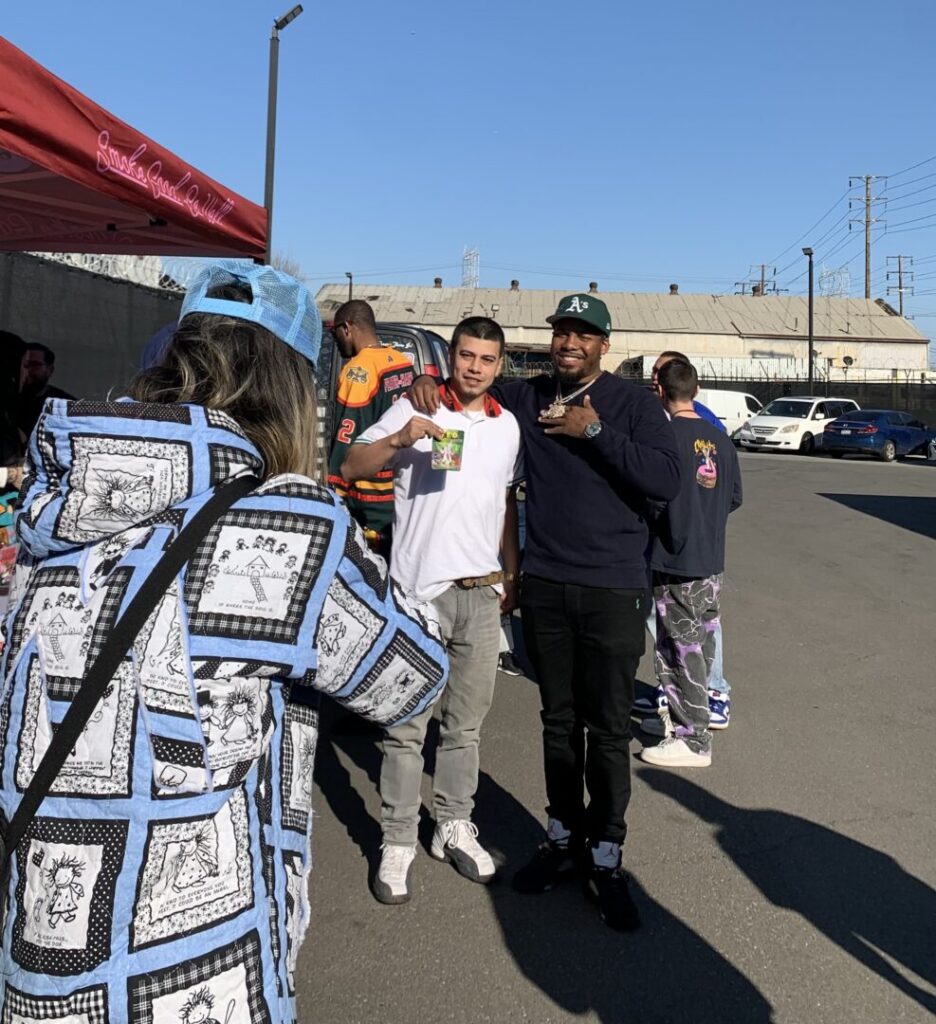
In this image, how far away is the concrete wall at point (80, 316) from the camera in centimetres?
942

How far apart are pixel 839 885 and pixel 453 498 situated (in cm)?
209

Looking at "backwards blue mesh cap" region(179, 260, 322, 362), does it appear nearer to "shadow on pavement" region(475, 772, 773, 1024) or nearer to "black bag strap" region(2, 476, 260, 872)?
"black bag strap" region(2, 476, 260, 872)

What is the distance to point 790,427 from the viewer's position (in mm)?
28875

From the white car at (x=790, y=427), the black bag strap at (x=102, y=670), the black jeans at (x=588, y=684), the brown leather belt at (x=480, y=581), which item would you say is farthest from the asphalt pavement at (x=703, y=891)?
the white car at (x=790, y=427)

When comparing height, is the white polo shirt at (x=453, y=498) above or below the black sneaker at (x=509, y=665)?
above

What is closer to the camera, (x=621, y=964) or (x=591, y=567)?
(x=621, y=964)

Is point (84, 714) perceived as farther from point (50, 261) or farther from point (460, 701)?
point (50, 261)

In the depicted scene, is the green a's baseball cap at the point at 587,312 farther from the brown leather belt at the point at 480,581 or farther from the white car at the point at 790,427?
the white car at the point at 790,427

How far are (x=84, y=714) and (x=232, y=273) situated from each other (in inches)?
29.4

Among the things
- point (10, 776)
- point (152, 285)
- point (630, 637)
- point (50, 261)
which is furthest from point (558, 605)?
point (152, 285)

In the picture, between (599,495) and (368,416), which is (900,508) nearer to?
(368,416)

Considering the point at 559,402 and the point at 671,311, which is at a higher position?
the point at 671,311

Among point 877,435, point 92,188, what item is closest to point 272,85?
point 92,188

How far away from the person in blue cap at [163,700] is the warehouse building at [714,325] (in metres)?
56.4
